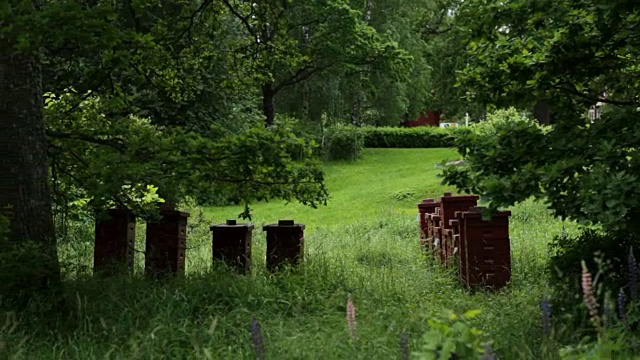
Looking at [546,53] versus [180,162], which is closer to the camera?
[546,53]

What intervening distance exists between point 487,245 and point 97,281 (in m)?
3.46

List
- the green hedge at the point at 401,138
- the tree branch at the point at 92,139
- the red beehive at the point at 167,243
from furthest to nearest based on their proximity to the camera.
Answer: the green hedge at the point at 401,138
the red beehive at the point at 167,243
the tree branch at the point at 92,139

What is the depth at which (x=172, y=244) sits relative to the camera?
254 inches

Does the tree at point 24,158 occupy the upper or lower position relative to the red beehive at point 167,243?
upper

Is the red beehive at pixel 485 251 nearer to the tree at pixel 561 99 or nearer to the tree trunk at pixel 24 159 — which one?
the tree at pixel 561 99

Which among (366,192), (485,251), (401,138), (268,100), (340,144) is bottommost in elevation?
(485,251)

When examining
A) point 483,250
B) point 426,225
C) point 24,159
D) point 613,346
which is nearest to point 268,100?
point 426,225

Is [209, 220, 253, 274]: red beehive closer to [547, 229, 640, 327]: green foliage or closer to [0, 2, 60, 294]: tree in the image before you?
[0, 2, 60, 294]: tree

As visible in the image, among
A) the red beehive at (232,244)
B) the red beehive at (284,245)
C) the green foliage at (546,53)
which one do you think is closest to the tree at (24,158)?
the red beehive at (232,244)

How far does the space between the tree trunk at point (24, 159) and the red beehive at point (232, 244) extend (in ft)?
5.72

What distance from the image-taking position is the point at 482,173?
452 cm

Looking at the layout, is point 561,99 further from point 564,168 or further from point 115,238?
point 115,238

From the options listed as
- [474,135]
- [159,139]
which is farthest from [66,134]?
[474,135]

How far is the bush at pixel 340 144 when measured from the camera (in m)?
29.4
